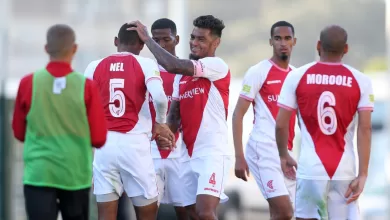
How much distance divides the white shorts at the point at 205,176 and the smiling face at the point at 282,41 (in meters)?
1.55

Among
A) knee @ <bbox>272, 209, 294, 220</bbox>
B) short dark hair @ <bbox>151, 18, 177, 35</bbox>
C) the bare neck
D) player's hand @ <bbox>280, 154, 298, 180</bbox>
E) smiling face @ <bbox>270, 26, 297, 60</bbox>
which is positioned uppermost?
short dark hair @ <bbox>151, 18, 177, 35</bbox>

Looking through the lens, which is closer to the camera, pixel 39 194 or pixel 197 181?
pixel 39 194

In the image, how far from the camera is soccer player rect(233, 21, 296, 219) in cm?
1241

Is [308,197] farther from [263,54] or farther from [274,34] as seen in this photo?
[263,54]

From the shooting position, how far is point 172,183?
1220cm

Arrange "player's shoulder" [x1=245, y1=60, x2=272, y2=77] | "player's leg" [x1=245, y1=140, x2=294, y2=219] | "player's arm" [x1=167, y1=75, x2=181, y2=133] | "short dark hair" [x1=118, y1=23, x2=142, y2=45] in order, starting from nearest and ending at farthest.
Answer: "short dark hair" [x1=118, y1=23, x2=142, y2=45] < "player's arm" [x1=167, y1=75, x2=181, y2=133] < "player's leg" [x1=245, y1=140, x2=294, y2=219] < "player's shoulder" [x1=245, y1=60, x2=272, y2=77]

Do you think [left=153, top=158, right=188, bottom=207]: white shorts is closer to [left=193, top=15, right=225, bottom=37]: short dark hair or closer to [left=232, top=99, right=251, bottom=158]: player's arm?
[left=232, top=99, right=251, bottom=158]: player's arm

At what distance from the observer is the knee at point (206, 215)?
11.3 m

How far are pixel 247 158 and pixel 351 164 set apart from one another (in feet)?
9.20

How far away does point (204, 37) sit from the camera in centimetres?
1187

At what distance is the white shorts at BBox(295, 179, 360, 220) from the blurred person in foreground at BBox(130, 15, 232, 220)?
1561mm

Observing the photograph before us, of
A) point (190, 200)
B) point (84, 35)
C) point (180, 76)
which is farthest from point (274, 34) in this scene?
point (84, 35)

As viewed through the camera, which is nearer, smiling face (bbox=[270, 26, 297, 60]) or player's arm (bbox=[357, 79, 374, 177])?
player's arm (bbox=[357, 79, 374, 177])

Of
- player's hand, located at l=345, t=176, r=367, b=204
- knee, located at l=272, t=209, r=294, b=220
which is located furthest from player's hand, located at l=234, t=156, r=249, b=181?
player's hand, located at l=345, t=176, r=367, b=204
